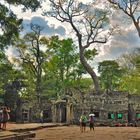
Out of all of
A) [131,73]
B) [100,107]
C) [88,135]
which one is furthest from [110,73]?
[88,135]

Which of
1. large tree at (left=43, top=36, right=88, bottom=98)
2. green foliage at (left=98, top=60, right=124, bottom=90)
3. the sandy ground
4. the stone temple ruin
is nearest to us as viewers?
the sandy ground

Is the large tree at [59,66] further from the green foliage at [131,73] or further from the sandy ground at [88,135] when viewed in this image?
the sandy ground at [88,135]

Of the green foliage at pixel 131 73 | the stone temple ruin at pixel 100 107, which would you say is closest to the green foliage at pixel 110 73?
the green foliage at pixel 131 73

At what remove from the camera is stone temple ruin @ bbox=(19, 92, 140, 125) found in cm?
4950

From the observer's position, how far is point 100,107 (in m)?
50.5

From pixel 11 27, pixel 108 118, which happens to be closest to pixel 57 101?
pixel 108 118

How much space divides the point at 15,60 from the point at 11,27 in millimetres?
32451

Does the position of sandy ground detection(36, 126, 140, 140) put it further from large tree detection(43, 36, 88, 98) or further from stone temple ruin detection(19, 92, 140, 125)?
large tree detection(43, 36, 88, 98)

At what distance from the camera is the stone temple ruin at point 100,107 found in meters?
49.5

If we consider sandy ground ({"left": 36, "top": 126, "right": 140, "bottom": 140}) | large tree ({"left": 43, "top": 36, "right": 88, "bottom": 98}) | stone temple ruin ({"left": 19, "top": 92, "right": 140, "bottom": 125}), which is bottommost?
sandy ground ({"left": 36, "top": 126, "right": 140, "bottom": 140})

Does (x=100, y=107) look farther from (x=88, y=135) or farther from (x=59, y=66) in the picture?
(x=88, y=135)

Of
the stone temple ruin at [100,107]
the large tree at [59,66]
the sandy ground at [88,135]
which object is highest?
the large tree at [59,66]

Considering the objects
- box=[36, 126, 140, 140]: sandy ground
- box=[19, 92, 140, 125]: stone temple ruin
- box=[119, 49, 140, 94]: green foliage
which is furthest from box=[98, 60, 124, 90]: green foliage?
box=[36, 126, 140, 140]: sandy ground

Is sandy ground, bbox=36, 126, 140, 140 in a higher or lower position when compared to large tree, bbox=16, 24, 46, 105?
lower
